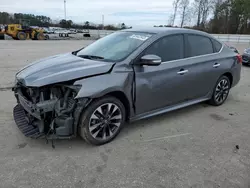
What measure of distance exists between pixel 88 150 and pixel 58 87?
0.93 m

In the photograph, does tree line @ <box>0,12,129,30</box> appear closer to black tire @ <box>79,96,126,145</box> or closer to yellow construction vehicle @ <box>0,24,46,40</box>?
yellow construction vehicle @ <box>0,24,46,40</box>

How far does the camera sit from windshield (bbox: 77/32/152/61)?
139 inches

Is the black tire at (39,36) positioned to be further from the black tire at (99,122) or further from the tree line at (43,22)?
the tree line at (43,22)

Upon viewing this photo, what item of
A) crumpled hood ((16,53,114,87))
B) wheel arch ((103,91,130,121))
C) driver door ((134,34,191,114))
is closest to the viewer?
crumpled hood ((16,53,114,87))

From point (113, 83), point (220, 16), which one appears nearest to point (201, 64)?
point (113, 83)

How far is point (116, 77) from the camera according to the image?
3.21 metres

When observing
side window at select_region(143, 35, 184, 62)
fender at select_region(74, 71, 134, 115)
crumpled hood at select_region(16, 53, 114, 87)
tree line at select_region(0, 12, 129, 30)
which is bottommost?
fender at select_region(74, 71, 134, 115)

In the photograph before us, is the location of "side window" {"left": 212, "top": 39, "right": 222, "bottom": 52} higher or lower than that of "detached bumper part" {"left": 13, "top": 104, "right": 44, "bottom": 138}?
higher

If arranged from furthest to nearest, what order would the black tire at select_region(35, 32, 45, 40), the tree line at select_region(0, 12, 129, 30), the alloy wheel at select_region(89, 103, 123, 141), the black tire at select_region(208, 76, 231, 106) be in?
the tree line at select_region(0, 12, 129, 30)
the black tire at select_region(35, 32, 45, 40)
the black tire at select_region(208, 76, 231, 106)
the alloy wheel at select_region(89, 103, 123, 141)

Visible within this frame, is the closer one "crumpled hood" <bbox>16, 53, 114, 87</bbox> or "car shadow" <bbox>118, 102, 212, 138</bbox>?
"crumpled hood" <bbox>16, 53, 114, 87</bbox>

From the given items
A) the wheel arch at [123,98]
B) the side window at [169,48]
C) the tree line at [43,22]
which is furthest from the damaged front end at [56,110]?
the tree line at [43,22]

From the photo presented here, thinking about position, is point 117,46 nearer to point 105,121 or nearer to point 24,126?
point 105,121

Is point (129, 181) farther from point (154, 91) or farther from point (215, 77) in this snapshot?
point (215, 77)

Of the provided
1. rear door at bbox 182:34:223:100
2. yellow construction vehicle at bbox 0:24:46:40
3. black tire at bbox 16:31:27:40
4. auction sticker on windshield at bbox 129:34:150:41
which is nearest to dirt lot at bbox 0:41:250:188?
rear door at bbox 182:34:223:100
